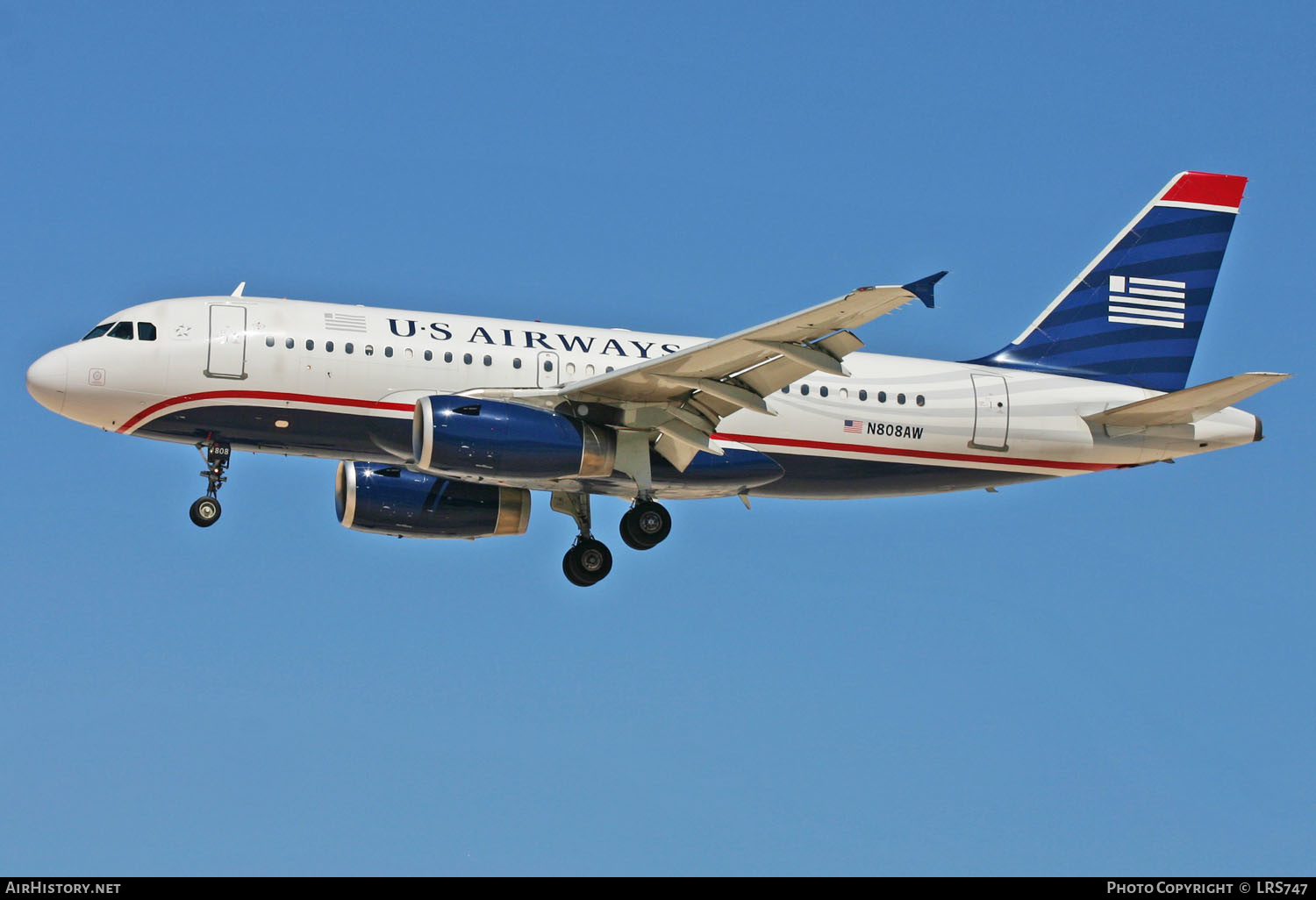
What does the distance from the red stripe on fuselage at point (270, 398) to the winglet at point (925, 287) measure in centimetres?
1033

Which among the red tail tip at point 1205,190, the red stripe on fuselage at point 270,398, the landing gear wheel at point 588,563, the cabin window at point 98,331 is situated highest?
the red tail tip at point 1205,190

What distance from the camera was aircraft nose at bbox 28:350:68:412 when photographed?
31359 millimetres

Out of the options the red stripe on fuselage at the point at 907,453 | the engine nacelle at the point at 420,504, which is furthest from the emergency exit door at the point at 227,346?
the red stripe on fuselage at the point at 907,453

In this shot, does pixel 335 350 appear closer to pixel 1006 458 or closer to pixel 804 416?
pixel 804 416

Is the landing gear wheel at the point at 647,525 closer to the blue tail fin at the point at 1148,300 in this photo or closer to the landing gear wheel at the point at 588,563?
the landing gear wheel at the point at 588,563

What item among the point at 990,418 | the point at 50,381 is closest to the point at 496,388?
the point at 50,381

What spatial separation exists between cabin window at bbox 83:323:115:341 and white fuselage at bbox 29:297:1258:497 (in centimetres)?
14

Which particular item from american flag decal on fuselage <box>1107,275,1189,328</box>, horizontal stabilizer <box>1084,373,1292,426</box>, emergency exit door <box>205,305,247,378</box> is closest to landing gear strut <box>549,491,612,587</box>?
emergency exit door <box>205,305,247,378</box>

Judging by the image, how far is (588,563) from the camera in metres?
34.4

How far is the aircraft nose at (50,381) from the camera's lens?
31359mm

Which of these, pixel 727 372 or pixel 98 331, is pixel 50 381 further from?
pixel 727 372

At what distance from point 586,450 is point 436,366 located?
3.29 meters

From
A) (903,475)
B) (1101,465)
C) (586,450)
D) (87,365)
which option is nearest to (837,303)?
(586,450)

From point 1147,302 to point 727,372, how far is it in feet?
38.8
